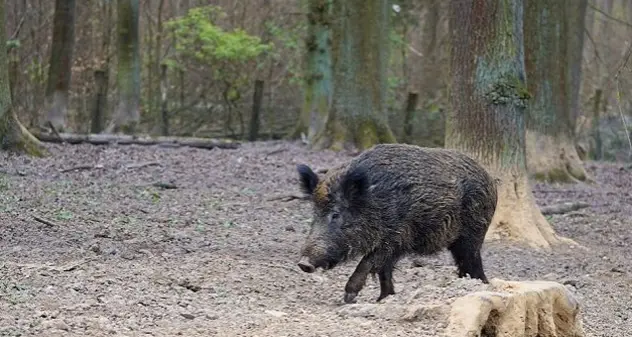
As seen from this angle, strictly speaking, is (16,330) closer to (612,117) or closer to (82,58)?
(612,117)

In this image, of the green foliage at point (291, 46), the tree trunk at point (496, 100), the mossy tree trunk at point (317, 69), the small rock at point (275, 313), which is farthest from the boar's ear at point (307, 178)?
the green foliage at point (291, 46)

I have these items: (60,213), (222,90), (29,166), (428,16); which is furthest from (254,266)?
(428,16)

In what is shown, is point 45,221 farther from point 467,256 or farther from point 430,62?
point 430,62

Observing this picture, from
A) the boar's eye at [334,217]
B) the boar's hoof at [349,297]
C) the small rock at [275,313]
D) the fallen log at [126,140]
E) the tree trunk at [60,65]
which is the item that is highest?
the tree trunk at [60,65]

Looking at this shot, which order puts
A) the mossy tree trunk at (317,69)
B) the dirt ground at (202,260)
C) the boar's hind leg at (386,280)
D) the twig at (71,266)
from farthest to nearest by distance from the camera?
the mossy tree trunk at (317,69)
the boar's hind leg at (386,280)
the twig at (71,266)
the dirt ground at (202,260)

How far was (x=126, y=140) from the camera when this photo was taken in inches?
749

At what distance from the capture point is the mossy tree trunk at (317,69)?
22.7 m

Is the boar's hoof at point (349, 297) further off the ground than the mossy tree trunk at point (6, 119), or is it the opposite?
the mossy tree trunk at point (6, 119)

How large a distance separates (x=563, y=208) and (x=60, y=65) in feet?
38.1

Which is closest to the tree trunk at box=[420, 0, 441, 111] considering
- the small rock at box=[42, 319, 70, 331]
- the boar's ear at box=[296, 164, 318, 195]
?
the boar's ear at box=[296, 164, 318, 195]

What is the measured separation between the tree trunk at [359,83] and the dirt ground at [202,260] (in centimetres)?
335

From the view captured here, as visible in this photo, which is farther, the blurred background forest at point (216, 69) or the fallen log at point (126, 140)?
the blurred background forest at point (216, 69)

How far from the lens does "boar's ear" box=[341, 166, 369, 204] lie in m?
7.81

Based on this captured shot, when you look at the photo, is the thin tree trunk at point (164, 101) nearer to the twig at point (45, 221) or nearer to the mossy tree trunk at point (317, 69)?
the mossy tree trunk at point (317, 69)
